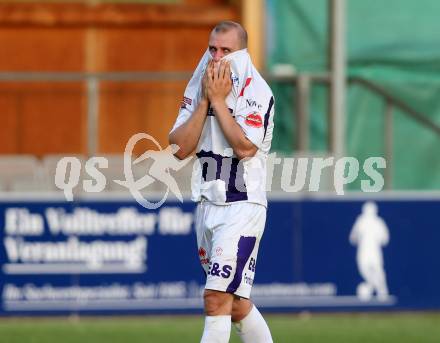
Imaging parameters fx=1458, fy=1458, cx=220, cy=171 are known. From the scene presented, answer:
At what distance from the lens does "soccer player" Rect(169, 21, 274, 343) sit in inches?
355

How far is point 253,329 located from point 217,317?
0.35m

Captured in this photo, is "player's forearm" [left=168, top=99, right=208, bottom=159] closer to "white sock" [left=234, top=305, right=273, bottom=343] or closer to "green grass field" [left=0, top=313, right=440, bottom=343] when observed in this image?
"white sock" [left=234, top=305, right=273, bottom=343]

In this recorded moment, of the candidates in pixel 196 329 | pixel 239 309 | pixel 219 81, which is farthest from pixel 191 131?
pixel 196 329

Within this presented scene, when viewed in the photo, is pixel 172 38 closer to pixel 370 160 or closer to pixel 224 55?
pixel 370 160

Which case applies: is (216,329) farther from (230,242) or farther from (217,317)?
(230,242)

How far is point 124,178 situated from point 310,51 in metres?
3.40

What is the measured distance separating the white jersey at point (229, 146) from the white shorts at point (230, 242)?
69mm

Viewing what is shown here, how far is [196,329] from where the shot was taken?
1357cm

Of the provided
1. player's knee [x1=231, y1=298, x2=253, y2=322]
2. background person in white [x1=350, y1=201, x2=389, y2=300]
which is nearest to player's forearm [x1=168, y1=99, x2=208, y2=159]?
player's knee [x1=231, y1=298, x2=253, y2=322]

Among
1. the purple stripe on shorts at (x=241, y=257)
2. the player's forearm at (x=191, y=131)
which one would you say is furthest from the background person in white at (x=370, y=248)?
the player's forearm at (x=191, y=131)

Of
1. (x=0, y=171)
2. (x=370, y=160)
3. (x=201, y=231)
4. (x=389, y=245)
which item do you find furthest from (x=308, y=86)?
(x=201, y=231)

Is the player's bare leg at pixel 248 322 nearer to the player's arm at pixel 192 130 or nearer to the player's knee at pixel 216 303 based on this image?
the player's knee at pixel 216 303

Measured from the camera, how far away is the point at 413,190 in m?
16.1

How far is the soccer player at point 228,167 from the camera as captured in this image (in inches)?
355
